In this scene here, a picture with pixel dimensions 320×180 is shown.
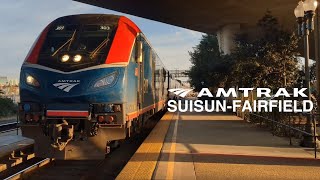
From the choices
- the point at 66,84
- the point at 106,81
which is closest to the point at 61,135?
the point at 66,84

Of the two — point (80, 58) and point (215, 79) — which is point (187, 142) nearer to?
point (80, 58)

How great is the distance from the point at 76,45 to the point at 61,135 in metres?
2.29

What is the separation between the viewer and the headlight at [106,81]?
1045 cm

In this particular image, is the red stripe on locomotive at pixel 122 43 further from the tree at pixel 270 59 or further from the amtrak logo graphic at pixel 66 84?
the tree at pixel 270 59

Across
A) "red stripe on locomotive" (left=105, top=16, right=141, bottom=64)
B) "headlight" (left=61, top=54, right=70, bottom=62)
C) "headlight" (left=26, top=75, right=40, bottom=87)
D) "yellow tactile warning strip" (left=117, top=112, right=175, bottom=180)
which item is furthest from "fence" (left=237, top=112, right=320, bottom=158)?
"headlight" (left=26, top=75, right=40, bottom=87)

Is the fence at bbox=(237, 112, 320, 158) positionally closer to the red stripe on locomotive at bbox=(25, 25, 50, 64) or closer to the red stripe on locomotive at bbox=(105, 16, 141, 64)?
the red stripe on locomotive at bbox=(105, 16, 141, 64)

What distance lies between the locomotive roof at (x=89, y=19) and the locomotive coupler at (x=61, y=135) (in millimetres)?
2895

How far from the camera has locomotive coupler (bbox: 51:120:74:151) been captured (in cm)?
996

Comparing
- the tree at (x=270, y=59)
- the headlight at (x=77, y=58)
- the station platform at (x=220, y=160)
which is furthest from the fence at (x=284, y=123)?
the headlight at (x=77, y=58)

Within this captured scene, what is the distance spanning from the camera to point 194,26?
52.1 m

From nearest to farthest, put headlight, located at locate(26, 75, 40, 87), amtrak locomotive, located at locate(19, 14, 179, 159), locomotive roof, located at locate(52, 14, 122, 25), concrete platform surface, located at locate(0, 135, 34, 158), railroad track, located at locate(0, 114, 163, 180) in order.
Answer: amtrak locomotive, located at locate(19, 14, 179, 159), railroad track, located at locate(0, 114, 163, 180), headlight, located at locate(26, 75, 40, 87), locomotive roof, located at locate(52, 14, 122, 25), concrete platform surface, located at locate(0, 135, 34, 158)

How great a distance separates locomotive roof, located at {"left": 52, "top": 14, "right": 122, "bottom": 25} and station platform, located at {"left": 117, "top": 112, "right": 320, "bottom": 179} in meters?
3.36

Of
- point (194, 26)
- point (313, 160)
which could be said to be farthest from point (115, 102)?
point (194, 26)

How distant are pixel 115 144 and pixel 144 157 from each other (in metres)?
0.86
